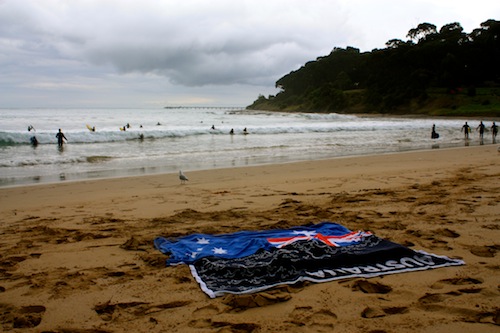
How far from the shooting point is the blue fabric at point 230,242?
14.5ft

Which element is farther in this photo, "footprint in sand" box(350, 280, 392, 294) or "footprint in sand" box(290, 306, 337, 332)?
"footprint in sand" box(350, 280, 392, 294)

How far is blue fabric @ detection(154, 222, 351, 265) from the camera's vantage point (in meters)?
4.43

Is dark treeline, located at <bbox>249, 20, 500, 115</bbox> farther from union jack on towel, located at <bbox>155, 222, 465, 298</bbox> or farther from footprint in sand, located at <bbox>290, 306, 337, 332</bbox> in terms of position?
footprint in sand, located at <bbox>290, 306, 337, 332</bbox>

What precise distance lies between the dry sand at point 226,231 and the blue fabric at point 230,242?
213mm

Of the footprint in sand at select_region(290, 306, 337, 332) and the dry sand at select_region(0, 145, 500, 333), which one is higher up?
the dry sand at select_region(0, 145, 500, 333)

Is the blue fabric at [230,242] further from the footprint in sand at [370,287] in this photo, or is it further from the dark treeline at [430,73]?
the dark treeline at [430,73]

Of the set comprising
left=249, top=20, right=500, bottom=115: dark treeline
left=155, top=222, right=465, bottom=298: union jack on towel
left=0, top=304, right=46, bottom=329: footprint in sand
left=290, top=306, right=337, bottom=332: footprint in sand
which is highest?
left=249, top=20, right=500, bottom=115: dark treeline

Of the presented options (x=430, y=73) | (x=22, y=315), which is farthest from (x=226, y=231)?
(x=430, y=73)

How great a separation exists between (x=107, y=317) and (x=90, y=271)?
3.69ft

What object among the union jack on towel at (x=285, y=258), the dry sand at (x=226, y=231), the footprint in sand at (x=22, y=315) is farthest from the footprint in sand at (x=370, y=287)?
the footprint in sand at (x=22, y=315)

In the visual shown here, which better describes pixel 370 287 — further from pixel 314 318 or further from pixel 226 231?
pixel 226 231

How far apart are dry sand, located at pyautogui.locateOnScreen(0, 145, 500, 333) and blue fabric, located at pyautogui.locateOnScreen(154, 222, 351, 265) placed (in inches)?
8.4

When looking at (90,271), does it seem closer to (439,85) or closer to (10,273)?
(10,273)

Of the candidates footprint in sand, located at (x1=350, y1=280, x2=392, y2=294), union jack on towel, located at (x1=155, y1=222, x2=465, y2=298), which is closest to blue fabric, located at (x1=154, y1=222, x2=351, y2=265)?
union jack on towel, located at (x1=155, y1=222, x2=465, y2=298)
